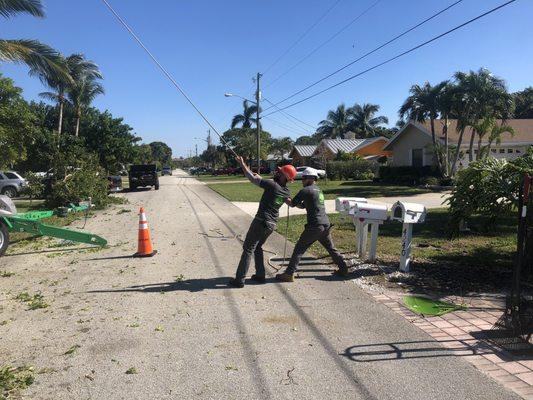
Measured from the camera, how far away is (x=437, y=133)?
1286 inches

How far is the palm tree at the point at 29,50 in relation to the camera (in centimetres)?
1355

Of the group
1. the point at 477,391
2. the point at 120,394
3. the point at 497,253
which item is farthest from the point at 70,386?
the point at 497,253

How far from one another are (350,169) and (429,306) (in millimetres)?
38404

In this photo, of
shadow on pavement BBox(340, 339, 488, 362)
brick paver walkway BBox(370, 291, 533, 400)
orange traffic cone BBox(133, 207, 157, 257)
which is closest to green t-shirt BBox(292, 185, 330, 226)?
brick paver walkway BBox(370, 291, 533, 400)

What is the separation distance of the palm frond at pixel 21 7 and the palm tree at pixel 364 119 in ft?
202

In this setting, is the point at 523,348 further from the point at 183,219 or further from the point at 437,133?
the point at 437,133

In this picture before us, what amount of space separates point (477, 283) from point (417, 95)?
23.5 metres

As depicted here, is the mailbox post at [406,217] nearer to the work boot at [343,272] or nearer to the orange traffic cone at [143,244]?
the work boot at [343,272]

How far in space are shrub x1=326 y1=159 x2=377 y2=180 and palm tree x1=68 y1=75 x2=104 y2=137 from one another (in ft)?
69.9

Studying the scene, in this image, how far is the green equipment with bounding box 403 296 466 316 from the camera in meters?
5.51

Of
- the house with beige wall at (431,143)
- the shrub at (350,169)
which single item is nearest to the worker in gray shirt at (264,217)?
the house with beige wall at (431,143)

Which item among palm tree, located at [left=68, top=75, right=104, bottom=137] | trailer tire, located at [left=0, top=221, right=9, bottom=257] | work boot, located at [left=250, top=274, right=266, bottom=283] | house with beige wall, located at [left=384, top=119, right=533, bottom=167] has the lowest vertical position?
work boot, located at [left=250, top=274, right=266, bottom=283]

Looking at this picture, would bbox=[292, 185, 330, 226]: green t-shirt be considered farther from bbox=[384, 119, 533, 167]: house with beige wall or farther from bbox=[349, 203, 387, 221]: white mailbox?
bbox=[384, 119, 533, 167]: house with beige wall

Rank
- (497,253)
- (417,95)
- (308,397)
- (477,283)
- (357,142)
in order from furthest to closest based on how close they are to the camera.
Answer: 1. (357,142)
2. (417,95)
3. (497,253)
4. (477,283)
5. (308,397)
